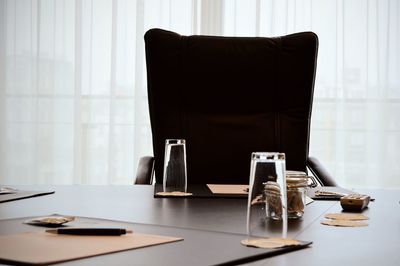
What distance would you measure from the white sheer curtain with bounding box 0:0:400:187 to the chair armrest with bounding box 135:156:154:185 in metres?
1.64

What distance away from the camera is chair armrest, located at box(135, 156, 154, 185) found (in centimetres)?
221

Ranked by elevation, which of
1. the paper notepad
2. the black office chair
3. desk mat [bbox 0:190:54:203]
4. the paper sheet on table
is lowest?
desk mat [bbox 0:190:54:203]

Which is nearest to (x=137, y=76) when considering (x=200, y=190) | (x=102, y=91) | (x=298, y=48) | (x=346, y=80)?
(x=102, y=91)

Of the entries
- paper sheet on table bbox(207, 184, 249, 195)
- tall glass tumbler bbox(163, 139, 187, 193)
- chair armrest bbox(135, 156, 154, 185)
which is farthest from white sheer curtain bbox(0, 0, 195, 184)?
tall glass tumbler bbox(163, 139, 187, 193)

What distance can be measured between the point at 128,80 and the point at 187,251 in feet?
10.5

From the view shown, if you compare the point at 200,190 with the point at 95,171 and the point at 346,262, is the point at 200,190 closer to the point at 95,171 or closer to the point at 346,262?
the point at 346,262

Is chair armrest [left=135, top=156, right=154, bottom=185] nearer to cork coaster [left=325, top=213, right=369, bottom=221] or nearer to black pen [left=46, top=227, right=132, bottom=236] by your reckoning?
cork coaster [left=325, top=213, right=369, bottom=221]

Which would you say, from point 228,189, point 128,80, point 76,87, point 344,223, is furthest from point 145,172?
A: point 76,87

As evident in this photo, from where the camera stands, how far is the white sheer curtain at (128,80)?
386 centimetres

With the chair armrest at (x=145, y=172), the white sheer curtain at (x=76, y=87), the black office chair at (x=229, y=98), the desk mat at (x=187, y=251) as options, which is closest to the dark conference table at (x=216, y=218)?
the desk mat at (x=187, y=251)

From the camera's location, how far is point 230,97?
2598mm

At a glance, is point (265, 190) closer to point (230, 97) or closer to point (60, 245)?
point (60, 245)

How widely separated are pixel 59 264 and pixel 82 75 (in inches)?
134

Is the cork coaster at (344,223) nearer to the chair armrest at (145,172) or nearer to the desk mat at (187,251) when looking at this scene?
the desk mat at (187,251)
